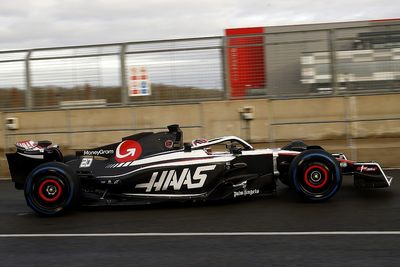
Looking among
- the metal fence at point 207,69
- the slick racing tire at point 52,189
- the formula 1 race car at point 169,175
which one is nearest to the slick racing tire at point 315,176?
the formula 1 race car at point 169,175

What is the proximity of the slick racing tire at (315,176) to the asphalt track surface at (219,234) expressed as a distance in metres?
0.19

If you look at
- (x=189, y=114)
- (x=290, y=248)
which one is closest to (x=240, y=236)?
(x=290, y=248)

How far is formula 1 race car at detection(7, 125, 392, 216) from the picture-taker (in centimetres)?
729

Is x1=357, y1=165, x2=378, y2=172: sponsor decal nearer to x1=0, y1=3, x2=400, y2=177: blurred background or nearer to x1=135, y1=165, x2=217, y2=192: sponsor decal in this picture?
x1=135, y1=165, x2=217, y2=192: sponsor decal

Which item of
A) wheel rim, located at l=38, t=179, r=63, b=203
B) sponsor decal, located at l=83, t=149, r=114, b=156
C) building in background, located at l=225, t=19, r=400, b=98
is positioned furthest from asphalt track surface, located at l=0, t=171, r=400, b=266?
building in background, located at l=225, t=19, r=400, b=98

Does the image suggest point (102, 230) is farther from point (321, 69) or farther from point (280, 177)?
point (321, 69)

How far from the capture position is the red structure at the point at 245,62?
11798mm

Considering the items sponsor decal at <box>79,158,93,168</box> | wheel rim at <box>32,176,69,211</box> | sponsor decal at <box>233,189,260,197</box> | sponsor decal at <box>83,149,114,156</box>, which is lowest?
sponsor decal at <box>233,189,260,197</box>

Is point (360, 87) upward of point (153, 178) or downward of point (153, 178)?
upward

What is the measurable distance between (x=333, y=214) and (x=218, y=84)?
582 cm

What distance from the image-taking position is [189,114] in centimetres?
1182

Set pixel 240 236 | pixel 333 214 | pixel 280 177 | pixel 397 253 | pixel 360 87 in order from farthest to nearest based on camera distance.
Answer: pixel 360 87 → pixel 280 177 → pixel 333 214 → pixel 240 236 → pixel 397 253

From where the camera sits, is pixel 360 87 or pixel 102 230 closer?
pixel 102 230

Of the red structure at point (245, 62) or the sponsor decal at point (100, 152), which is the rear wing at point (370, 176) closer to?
the sponsor decal at point (100, 152)
